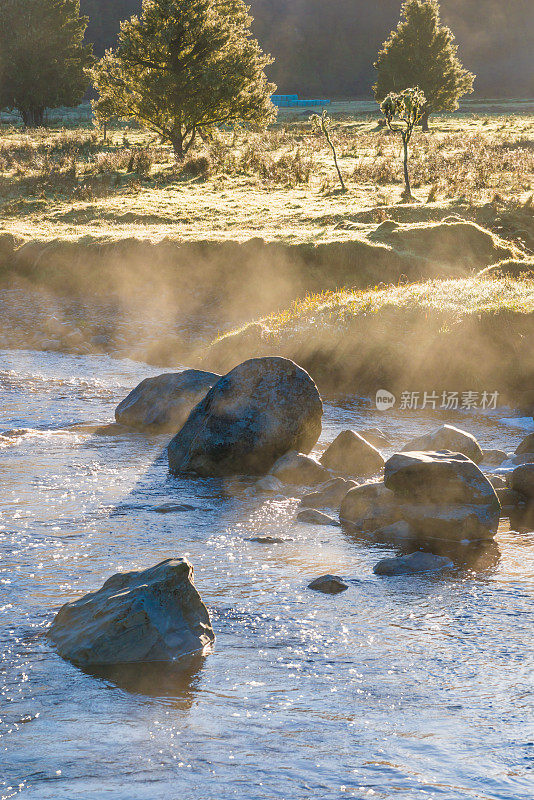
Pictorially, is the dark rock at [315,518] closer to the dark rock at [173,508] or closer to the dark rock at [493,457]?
the dark rock at [173,508]

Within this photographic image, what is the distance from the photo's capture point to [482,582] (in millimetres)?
8375

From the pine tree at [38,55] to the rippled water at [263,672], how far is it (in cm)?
6918

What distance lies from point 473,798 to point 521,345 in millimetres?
12921

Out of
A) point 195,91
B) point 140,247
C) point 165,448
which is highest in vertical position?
point 195,91

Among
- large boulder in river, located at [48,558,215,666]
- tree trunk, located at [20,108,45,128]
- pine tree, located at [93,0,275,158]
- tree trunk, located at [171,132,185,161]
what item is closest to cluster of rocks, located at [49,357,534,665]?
Result: large boulder in river, located at [48,558,215,666]

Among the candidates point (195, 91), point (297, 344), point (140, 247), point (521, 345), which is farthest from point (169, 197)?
point (521, 345)

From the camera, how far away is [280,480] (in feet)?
38.5

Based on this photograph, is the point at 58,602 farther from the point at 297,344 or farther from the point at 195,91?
the point at 195,91

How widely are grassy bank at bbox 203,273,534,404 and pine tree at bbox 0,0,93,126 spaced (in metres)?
59.5

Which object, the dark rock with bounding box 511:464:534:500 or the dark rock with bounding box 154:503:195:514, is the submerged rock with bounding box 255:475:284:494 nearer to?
the dark rock with bounding box 154:503:195:514

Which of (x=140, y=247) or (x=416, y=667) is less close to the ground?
(x=140, y=247)

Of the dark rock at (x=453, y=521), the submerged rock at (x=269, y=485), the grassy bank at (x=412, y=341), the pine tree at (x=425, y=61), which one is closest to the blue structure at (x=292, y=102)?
the pine tree at (x=425, y=61)

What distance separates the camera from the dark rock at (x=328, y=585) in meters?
8.09

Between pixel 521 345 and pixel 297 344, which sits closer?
pixel 521 345
